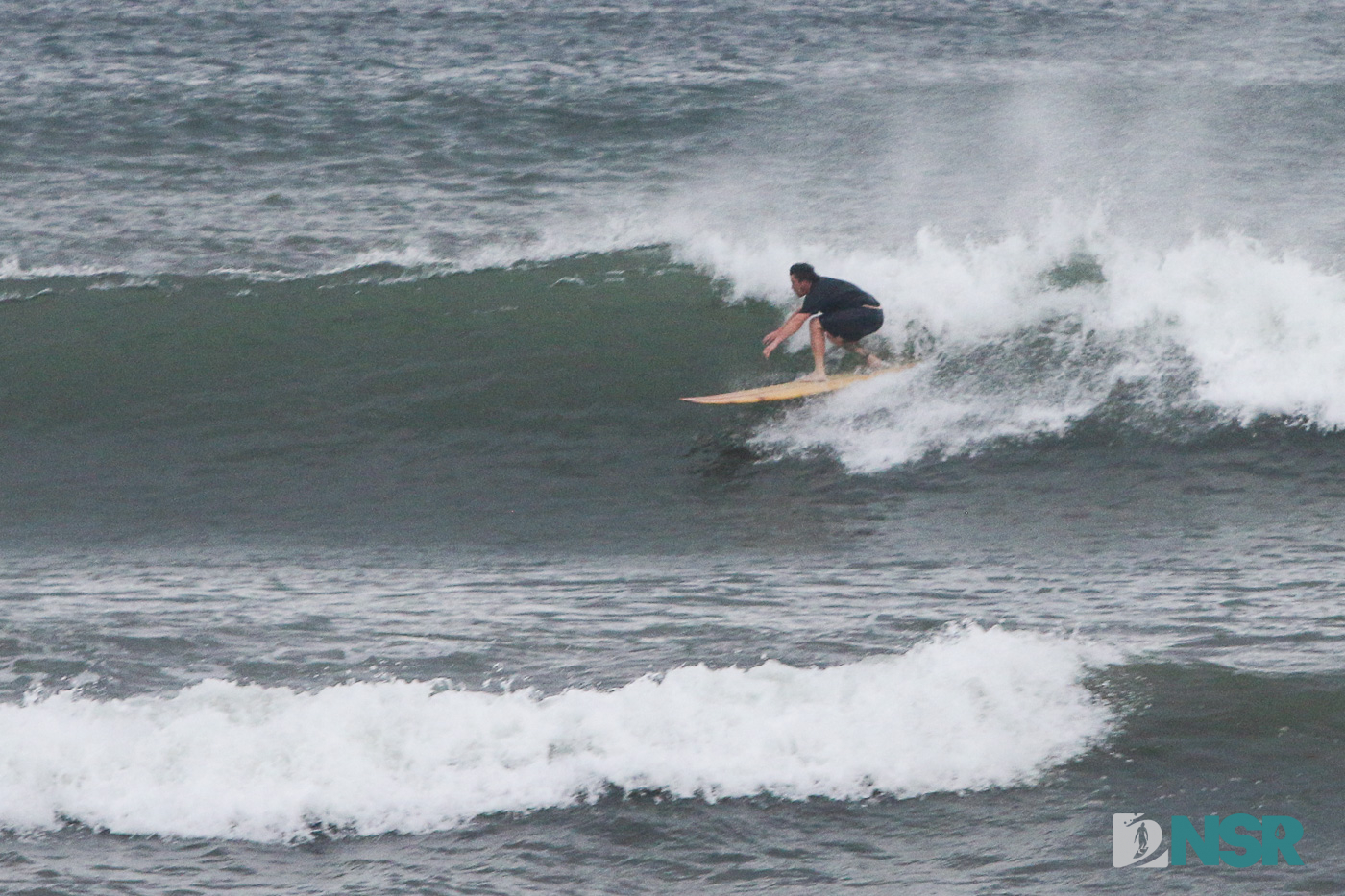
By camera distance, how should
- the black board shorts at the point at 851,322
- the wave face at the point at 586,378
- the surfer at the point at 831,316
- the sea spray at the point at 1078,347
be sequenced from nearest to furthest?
the wave face at the point at 586,378 → the sea spray at the point at 1078,347 → the surfer at the point at 831,316 → the black board shorts at the point at 851,322

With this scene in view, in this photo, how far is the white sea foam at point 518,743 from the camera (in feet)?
21.0

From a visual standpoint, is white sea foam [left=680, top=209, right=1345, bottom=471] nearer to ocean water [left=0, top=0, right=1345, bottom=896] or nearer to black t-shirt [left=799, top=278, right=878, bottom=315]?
ocean water [left=0, top=0, right=1345, bottom=896]

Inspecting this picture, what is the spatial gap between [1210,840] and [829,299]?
19.8 ft

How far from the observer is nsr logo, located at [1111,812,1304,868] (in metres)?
5.70

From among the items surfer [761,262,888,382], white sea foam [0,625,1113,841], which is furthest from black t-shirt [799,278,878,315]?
white sea foam [0,625,1113,841]

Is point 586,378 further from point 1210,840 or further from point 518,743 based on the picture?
point 1210,840

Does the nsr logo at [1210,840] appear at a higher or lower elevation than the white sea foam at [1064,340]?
lower

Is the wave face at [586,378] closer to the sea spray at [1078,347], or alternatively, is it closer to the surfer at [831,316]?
the sea spray at [1078,347]

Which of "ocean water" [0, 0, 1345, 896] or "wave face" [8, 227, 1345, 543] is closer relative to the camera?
"ocean water" [0, 0, 1345, 896]

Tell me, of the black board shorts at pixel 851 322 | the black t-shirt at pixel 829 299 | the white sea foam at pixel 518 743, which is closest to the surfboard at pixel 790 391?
the black board shorts at pixel 851 322

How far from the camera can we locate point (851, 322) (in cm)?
1106

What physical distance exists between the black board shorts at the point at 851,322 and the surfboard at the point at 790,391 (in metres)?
0.35

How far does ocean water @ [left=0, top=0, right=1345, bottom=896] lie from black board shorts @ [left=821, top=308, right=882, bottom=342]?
45cm

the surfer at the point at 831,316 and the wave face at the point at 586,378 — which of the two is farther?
the surfer at the point at 831,316
